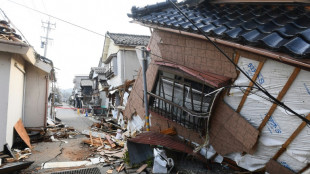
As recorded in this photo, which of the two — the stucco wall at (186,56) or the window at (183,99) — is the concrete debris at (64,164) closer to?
the stucco wall at (186,56)

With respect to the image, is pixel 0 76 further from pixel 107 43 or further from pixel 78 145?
pixel 107 43

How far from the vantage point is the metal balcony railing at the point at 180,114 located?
628 centimetres

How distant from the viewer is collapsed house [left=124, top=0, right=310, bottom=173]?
4.10 meters

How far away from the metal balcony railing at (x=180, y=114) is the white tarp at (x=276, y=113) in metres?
1.19

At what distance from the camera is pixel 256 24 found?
477cm

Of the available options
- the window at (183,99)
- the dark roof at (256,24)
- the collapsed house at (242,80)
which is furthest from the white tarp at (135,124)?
the dark roof at (256,24)

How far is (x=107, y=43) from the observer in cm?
2720

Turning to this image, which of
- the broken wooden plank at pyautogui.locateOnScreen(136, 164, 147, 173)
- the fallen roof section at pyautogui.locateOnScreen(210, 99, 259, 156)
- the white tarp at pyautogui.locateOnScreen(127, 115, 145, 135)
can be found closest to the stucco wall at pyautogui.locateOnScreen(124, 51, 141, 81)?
the white tarp at pyautogui.locateOnScreen(127, 115, 145, 135)

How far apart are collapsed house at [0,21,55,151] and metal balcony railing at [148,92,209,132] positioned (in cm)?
571

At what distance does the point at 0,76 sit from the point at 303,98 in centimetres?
978

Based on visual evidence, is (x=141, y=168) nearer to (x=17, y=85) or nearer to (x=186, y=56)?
(x=186, y=56)

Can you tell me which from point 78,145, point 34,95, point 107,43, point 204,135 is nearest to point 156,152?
point 204,135

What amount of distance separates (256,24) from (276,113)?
2303 millimetres

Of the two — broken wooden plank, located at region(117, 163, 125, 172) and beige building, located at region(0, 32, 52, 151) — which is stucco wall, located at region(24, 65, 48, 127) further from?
broken wooden plank, located at region(117, 163, 125, 172)
